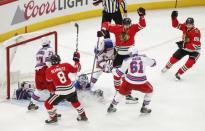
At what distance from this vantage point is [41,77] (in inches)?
244

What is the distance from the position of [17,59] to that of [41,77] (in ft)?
3.11

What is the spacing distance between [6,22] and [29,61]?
1.52 m

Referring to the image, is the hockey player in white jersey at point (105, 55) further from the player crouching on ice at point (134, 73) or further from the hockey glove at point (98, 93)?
the player crouching on ice at point (134, 73)

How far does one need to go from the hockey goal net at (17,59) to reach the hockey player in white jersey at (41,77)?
1.62 ft

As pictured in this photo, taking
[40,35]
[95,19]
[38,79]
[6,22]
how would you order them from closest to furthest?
1. [38,79]
2. [40,35]
3. [6,22]
4. [95,19]

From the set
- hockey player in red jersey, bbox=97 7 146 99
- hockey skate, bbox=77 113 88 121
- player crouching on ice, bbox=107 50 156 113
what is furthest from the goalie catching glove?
hockey skate, bbox=77 113 88 121

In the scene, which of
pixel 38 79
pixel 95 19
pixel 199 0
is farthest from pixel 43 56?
pixel 199 0

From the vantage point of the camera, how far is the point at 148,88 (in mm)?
5926

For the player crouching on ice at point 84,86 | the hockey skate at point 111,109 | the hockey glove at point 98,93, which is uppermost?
the player crouching on ice at point 84,86

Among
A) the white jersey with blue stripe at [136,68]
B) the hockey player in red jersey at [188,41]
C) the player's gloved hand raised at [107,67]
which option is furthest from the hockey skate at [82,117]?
the hockey player in red jersey at [188,41]

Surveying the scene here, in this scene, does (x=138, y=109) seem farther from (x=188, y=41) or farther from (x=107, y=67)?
(x=188, y=41)

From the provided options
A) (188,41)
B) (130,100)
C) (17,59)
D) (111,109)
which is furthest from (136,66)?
(17,59)

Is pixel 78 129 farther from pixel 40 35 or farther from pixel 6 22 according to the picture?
pixel 6 22

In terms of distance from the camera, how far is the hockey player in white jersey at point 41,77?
6.19 m
